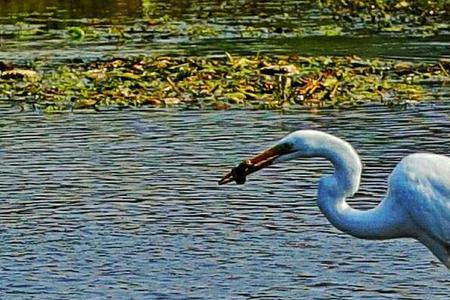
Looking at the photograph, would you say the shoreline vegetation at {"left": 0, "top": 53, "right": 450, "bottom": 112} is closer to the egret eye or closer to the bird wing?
the bird wing

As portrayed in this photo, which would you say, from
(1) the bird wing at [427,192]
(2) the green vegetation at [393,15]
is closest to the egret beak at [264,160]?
(1) the bird wing at [427,192]

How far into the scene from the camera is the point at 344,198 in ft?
31.3

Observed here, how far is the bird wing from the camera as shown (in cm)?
945

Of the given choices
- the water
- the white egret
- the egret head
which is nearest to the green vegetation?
the water

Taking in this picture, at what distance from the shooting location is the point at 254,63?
23.1 m

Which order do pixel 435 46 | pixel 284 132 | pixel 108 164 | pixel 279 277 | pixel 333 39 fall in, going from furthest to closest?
pixel 333 39 < pixel 435 46 < pixel 284 132 < pixel 108 164 < pixel 279 277

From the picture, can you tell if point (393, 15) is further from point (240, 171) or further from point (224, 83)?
point (240, 171)

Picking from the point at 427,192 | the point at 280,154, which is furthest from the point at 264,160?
the point at 427,192

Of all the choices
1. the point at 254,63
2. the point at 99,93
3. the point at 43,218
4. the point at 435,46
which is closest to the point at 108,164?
the point at 43,218

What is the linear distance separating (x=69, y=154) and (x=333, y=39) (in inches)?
475

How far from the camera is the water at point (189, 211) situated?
1148 cm

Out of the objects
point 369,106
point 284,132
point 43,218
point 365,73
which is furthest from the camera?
point 365,73

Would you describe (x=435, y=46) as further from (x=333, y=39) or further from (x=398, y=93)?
(x=398, y=93)

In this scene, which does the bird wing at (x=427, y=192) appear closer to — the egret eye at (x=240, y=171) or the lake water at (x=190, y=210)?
the egret eye at (x=240, y=171)
